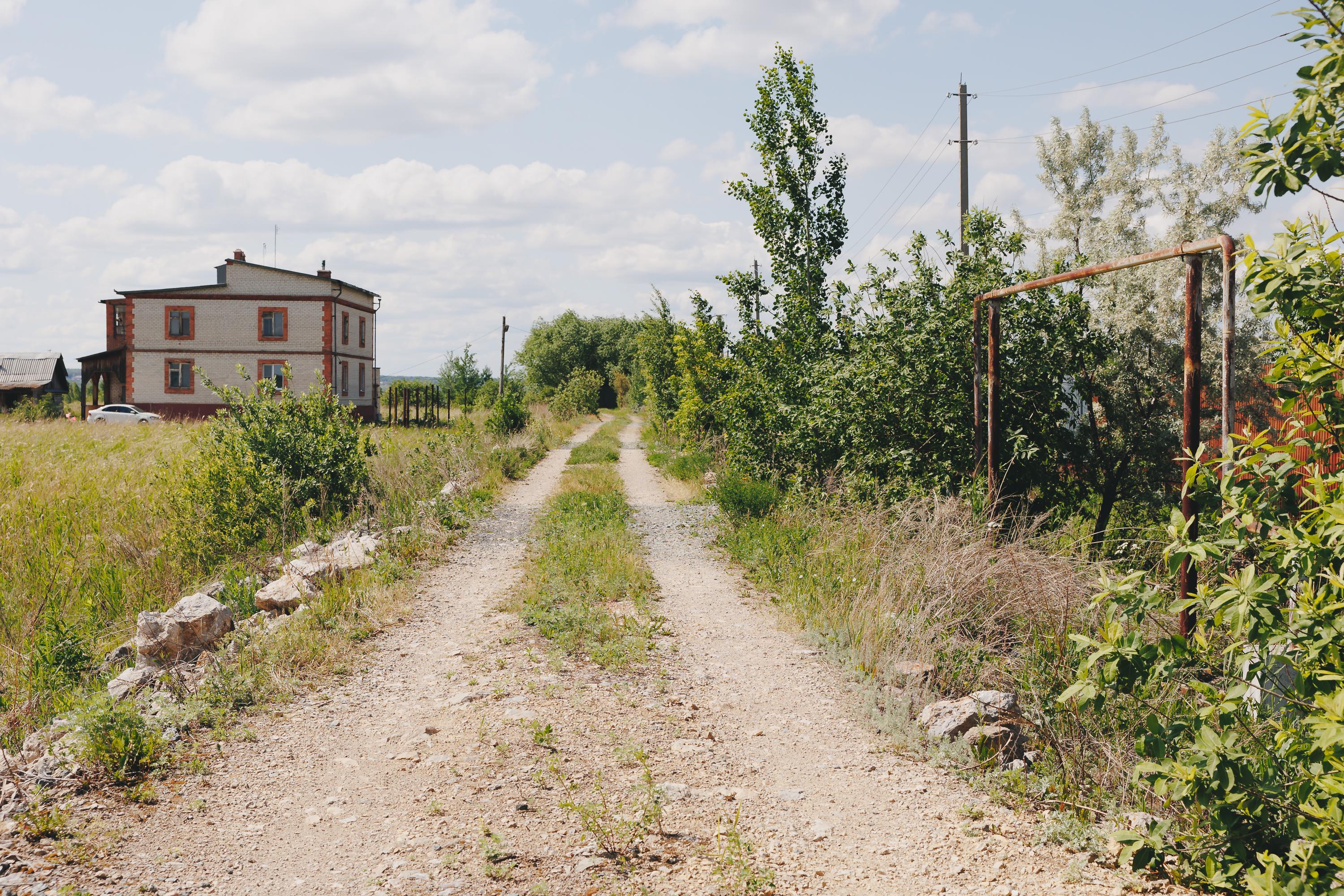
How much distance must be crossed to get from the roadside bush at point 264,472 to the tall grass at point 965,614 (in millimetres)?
5911

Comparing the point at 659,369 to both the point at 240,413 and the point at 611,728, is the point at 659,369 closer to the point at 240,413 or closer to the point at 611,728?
the point at 240,413

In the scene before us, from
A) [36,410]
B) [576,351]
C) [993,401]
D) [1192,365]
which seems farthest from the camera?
[576,351]

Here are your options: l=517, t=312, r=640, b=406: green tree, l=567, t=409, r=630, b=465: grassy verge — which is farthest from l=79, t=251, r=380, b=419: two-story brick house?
l=517, t=312, r=640, b=406: green tree

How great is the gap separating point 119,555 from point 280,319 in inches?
1136

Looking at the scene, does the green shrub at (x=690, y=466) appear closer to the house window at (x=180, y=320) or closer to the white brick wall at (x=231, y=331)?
the white brick wall at (x=231, y=331)

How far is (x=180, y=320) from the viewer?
34906 mm

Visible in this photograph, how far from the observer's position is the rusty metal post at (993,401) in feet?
24.3

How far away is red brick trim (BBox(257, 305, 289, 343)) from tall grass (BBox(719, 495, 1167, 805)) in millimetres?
32529

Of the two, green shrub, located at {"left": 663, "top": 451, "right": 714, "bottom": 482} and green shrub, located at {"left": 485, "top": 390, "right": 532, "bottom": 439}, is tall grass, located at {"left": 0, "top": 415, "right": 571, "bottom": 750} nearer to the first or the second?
green shrub, located at {"left": 663, "top": 451, "right": 714, "bottom": 482}

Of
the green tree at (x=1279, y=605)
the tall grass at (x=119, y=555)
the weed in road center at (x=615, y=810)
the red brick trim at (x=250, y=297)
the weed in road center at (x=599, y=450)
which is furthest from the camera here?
the red brick trim at (x=250, y=297)

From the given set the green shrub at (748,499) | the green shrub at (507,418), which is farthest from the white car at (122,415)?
the green shrub at (748,499)

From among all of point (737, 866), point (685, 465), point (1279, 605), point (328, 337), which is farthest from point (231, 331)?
point (1279, 605)

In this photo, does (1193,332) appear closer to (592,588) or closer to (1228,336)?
(1228,336)

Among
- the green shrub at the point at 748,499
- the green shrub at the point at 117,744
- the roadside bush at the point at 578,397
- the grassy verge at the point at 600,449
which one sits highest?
the roadside bush at the point at 578,397
